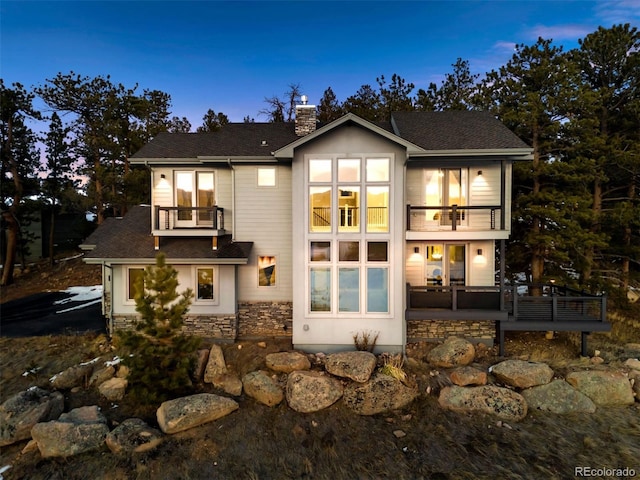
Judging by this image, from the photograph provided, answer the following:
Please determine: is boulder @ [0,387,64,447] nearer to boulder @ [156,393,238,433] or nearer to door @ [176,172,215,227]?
boulder @ [156,393,238,433]

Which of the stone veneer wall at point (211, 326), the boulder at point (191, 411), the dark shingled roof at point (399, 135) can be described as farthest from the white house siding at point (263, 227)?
the boulder at point (191, 411)

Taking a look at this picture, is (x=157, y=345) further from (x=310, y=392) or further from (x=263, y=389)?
(x=310, y=392)

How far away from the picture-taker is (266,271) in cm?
1113

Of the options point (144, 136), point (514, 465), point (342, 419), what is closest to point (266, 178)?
point (342, 419)

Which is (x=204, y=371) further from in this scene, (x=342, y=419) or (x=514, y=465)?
(x=514, y=465)

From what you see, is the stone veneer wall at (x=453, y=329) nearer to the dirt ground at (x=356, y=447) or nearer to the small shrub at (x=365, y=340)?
the small shrub at (x=365, y=340)

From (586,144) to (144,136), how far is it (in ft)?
83.0

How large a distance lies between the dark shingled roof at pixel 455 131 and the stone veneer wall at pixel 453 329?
20.1 feet

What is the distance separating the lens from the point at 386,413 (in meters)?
7.56

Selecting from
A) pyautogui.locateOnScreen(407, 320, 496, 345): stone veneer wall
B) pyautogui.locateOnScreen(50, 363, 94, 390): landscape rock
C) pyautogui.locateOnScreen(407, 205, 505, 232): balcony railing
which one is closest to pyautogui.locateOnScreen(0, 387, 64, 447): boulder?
pyautogui.locateOnScreen(50, 363, 94, 390): landscape rock

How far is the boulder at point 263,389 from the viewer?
7.86m

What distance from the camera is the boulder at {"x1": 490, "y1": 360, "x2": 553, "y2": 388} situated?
8211 millimetres

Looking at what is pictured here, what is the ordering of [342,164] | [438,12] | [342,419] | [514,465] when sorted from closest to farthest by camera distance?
[514,465] → [342,419] → [342,164] → [438,12]

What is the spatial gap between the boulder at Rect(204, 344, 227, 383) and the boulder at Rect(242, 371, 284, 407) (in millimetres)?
868
